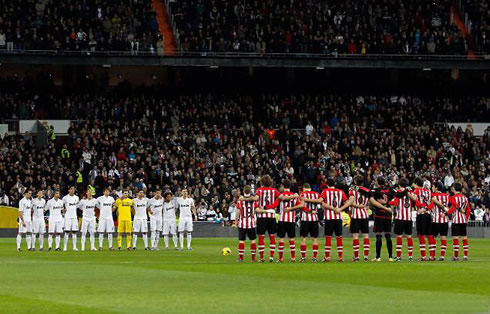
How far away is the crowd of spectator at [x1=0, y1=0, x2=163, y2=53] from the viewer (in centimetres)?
6203

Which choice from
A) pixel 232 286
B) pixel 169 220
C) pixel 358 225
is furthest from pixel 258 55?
pixel 232 286

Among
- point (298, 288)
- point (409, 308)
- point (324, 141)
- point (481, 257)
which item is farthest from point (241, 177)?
point (409, 308)

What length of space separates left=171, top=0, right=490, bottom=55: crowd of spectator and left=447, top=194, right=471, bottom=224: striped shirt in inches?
1323

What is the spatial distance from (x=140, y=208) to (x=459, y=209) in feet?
46.5

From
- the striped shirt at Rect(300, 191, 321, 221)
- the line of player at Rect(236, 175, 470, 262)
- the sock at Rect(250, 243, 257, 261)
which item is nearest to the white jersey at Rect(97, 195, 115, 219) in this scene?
the line of player at Rect(236, 175, 470, 262)

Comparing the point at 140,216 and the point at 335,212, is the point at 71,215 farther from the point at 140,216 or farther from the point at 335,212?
the point at 335,212

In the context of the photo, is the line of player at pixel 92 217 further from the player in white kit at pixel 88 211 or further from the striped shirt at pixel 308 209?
the striped shirt at pixel 308 209

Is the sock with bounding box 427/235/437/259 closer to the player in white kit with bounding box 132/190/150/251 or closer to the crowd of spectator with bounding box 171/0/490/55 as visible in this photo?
the player in white kit with bounding box 132/190/150/251

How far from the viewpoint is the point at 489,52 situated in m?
68.4

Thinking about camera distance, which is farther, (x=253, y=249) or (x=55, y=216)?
(x=55, y=216)

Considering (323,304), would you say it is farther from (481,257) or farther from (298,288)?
(481,257)

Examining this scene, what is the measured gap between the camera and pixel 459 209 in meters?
32.9

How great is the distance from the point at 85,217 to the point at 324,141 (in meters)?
24.5

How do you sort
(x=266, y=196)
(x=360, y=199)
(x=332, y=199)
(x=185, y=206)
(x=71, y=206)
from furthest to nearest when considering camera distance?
(x=71, y=206)
(x=185, y=206)
(x=360, y=199)
(x=332, y=199)
(x=266, y=196)
